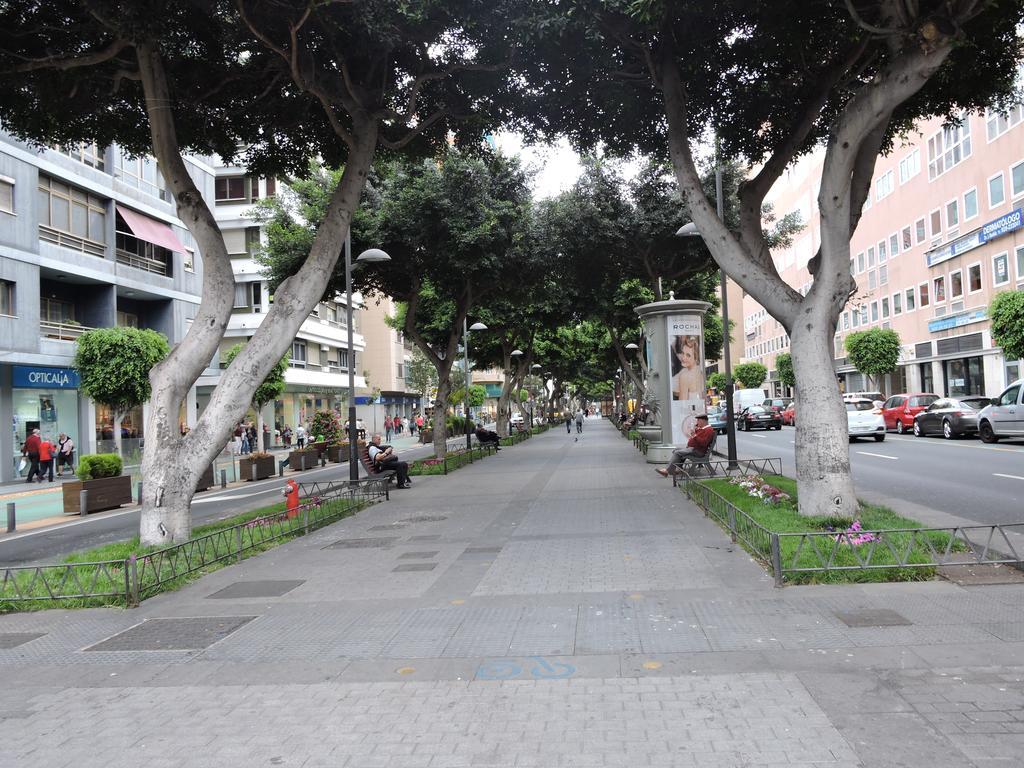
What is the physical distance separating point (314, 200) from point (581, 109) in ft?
35.0

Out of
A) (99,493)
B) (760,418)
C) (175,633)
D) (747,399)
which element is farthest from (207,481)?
(747,399)

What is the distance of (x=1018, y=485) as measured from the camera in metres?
12.5

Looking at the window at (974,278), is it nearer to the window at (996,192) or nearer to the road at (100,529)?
the window at (996,192)

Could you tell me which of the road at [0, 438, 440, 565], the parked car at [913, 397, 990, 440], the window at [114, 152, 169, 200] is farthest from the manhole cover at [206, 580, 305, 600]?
the window at [114, 152, 169, 200]

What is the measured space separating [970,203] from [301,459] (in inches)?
1332

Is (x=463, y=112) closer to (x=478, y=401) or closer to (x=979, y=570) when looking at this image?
(x=979, y=570)

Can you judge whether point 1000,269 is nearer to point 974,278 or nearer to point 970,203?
point 974,278

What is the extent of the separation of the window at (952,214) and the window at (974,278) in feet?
9.13

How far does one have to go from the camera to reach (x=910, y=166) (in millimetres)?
43156

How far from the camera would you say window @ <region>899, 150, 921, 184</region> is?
4217 cm

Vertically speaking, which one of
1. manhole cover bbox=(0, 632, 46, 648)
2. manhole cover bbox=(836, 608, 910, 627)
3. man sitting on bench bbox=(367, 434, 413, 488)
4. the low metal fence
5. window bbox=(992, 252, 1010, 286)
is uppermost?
window bbox=(992, 252, 1010, 286)

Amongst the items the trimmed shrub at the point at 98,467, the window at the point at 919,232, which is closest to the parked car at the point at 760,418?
the window at the point at 919,232

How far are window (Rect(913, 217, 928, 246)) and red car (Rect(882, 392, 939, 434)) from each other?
1586 centimetres

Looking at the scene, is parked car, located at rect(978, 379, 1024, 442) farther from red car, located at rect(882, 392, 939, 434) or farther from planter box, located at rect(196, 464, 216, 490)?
planter box, located at rect(196, 464, 216, 490)
